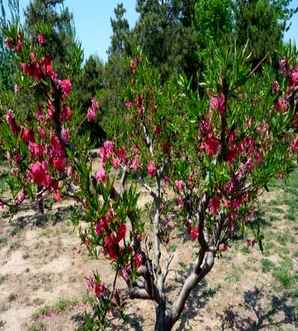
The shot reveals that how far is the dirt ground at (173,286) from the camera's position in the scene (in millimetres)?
7863

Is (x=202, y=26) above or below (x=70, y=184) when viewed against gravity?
above

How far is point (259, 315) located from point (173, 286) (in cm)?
208

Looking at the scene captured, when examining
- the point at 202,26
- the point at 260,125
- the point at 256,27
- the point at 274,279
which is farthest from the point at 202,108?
the point at 202,26

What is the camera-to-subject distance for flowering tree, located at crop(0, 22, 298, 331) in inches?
130

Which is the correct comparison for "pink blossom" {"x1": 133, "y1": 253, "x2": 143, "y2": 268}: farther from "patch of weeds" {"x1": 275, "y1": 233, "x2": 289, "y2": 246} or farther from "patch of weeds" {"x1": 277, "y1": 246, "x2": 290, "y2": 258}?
"patch of weeds" {"x1": 275, "y1": 233, "x2": 289, "y2": 246}

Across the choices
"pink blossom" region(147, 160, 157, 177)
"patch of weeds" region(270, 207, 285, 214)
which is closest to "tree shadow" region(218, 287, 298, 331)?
"pink blossom" region(147, 160, 157, 177)

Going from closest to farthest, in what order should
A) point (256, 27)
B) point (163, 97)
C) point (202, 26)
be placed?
1. point (163, 97)
2. point (256, 27)
3. point (202, 26)

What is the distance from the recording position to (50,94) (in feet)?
14.6

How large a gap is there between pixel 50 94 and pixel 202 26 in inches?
1053

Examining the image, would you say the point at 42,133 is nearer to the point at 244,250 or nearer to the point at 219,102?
the point at 219,102

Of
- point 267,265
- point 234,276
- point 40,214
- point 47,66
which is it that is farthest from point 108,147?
point 40,214

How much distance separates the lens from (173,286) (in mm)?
8961

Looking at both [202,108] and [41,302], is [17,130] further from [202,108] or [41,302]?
[41,302]

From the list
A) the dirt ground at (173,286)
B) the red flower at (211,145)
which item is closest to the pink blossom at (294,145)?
the red flower at (211,145)
